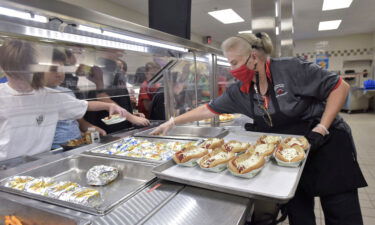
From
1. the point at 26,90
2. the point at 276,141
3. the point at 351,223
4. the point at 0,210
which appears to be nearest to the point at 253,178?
the point at 276,141

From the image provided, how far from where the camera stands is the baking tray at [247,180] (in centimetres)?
89

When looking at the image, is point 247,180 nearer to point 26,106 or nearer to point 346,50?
point 26,106

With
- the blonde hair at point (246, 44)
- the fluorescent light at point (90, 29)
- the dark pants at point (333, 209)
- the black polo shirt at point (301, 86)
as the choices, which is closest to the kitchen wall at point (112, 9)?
the fluorescent light at point (90, 29)

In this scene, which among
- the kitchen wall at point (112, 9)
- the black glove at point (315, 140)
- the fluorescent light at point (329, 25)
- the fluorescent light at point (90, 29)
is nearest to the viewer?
the fluorescent light at point (90, 29)

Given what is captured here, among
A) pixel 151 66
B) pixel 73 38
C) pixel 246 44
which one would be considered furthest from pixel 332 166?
pixel 73 38

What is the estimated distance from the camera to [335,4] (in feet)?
19.1

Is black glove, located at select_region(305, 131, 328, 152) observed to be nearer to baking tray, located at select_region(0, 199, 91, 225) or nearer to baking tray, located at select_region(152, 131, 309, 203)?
baking tray, located at select_region(152, 131, 309, 203)

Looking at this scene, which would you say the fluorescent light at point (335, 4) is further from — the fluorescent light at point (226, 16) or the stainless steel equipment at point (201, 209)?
the stainless steel equipment at point (201, 209)

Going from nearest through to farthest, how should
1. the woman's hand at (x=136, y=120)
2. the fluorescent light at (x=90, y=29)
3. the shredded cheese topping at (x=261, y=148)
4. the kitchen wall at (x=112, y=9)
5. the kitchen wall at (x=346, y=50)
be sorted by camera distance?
the fluorescent light at (x=90, y=29), the shredded cheese topping at (x=261, y=148), the woman's hand at (x=136, y=120), the kitchen wall at (x=112, y=9), the kitchen wall at (x=346, y=50)

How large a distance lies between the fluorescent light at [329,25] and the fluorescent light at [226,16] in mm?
2994

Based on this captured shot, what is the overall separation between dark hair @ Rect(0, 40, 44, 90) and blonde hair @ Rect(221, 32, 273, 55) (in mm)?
1072

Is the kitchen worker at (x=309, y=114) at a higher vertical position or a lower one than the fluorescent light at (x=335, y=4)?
lower

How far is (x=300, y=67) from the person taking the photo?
148 centimetres

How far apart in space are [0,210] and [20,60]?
64cm
